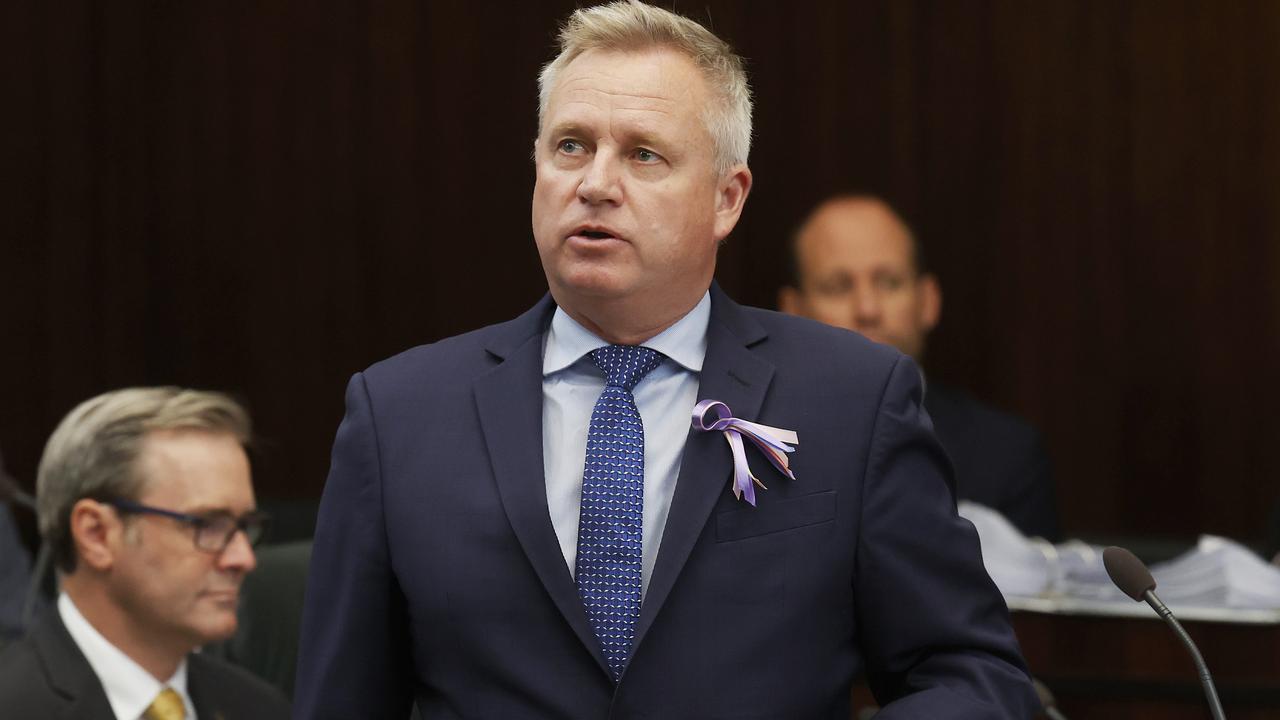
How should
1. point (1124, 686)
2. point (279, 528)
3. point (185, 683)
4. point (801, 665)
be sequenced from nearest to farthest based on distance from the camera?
point (801, 665) → point (185, 683) → point (1124, 686) → point (279, 528)

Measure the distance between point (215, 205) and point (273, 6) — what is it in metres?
0.62

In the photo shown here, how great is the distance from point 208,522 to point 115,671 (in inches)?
11.9

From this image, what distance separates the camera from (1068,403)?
5.52 meters

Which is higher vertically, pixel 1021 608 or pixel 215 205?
pixel 215 205

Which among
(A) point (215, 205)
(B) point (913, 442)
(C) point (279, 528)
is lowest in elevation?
(C) point (279, 528)

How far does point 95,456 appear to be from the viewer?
10.8ft

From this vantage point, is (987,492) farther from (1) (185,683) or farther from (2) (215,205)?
(2) (215,205)

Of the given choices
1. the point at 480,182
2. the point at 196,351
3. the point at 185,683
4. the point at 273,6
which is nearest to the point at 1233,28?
the point at 480,182

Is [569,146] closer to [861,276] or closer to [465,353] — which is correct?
[465,353]

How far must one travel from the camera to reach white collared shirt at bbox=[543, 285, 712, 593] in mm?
1827

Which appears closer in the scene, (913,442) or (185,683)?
(913,442)

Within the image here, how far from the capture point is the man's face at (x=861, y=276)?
14.7 ft

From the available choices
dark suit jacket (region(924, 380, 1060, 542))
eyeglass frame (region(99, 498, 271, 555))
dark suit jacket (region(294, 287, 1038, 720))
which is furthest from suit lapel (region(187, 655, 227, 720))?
dark suit jacket (region(924, 380, 1060, 542))

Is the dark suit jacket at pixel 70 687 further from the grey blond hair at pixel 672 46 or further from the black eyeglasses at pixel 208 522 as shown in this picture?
the grey blond hair at pixel 672 46
